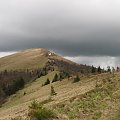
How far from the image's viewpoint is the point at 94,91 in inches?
1625

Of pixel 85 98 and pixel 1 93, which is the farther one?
pixel 1 93

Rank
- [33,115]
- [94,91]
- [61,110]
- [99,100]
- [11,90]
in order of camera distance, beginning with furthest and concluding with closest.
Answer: [11,90]
[94,91]
[99,100]
[61,110]
[33,115]

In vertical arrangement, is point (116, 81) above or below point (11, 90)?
above

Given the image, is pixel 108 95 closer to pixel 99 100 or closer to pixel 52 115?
pixel 99 100

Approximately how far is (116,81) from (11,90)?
435 ft

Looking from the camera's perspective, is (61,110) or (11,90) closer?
(61,110)

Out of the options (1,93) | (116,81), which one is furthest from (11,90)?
(116,81)

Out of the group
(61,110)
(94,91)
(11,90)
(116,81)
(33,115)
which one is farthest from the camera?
(11,90)

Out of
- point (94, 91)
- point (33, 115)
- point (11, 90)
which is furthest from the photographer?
point (11, 90)

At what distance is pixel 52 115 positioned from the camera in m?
32.7

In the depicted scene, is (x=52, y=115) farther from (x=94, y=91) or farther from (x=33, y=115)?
(x=94, y=91)

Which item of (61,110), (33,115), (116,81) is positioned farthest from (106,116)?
(116,81)

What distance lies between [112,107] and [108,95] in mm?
4009

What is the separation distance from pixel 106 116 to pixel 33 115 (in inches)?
295
